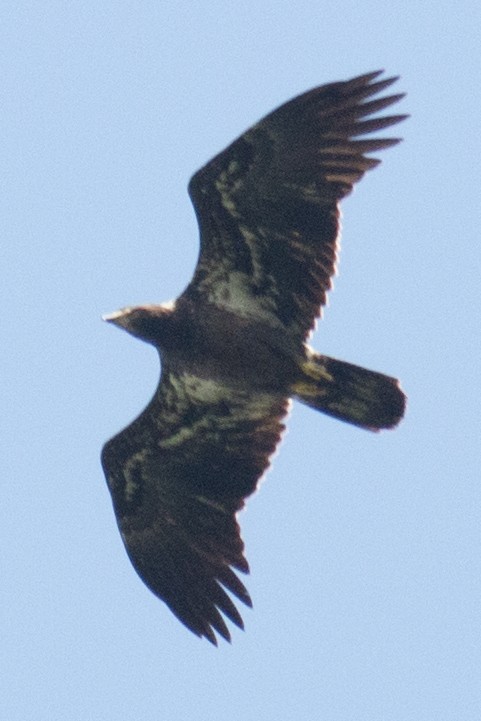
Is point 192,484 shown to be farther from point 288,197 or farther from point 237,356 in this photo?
point 288,197

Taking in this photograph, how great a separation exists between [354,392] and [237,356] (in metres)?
1.01

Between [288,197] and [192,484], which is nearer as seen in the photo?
[288,197]

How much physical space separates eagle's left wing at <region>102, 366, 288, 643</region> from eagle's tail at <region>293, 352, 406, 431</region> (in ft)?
2.23

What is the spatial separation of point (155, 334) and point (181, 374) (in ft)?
1.72

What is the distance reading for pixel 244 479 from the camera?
1616 cm

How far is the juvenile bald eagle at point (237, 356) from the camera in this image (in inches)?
597

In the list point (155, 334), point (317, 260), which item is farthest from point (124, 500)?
point (317, 260)

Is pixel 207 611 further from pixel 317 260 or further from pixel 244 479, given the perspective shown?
pixel 317 260

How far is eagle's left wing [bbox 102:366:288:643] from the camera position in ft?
52.5

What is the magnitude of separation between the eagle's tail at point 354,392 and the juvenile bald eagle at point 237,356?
1cm

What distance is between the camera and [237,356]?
51.3 ft

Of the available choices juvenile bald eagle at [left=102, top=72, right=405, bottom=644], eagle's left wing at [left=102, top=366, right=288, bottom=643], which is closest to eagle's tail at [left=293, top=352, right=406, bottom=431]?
juvenile bald eagle at [left=102, top=72, right=405, bottom=644]

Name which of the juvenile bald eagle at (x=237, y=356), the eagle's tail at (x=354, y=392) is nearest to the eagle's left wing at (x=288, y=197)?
the juvenile bald eagle at (x=237, y=356)

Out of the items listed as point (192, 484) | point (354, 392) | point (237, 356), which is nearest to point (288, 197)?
point (237, 356)
